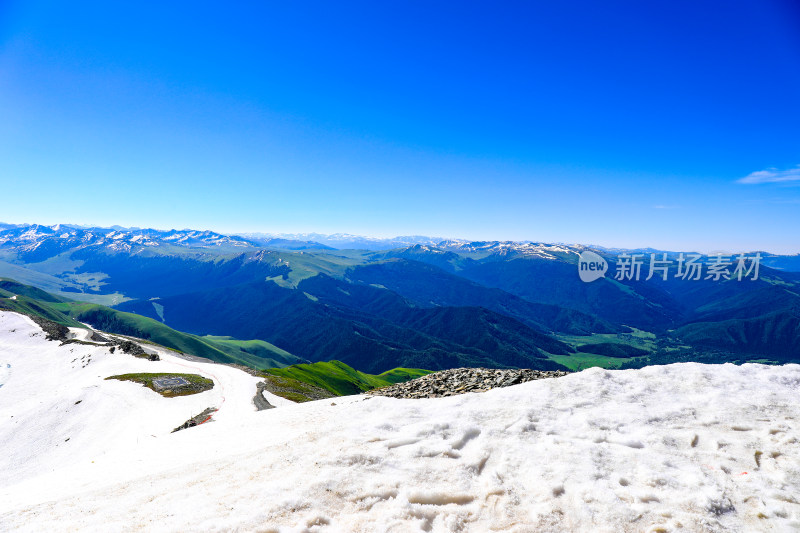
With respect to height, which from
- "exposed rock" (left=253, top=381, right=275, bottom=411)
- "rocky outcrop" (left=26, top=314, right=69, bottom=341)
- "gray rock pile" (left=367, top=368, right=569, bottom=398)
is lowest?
"rocky outcrop" (left=26, top=314, right=69, bottom=341)

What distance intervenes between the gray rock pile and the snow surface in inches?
194

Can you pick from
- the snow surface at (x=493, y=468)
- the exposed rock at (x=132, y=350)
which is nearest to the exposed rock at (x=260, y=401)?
the snow surface at (x=493, y=468)

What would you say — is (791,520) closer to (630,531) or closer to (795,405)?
(630,531)

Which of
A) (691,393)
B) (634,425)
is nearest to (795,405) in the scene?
(691,393)

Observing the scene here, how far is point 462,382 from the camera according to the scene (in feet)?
101

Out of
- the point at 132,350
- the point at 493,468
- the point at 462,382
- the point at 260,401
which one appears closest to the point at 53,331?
the point at 132,350

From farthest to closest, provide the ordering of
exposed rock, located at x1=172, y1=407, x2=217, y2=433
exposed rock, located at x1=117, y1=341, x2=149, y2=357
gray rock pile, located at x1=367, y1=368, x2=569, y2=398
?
exposed rock, located at x1=117, y1=341, x2=149, y2=357 < exposed rock, located at x1=172, y1=407, x2=217, y2=433 < gray rock pile, located at x1=367, y1=368, x2=569, y2=398

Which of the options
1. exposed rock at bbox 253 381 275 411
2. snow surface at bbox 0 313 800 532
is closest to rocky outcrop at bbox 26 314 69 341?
exposed rock at bbox 253 381 275 411

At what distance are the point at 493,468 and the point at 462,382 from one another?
54.3 feet

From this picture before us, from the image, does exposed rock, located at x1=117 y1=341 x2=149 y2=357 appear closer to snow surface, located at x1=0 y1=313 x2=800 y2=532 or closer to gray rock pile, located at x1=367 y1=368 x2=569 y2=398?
snow surface, located at x1=0 y1=313 x2=800 y2=532

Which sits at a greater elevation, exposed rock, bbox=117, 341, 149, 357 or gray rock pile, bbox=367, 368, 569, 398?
gray rock pile, bbox=367, 368, 569, 398

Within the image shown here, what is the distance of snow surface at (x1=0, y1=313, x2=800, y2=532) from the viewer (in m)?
11.6

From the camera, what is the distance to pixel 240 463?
18.4 metres

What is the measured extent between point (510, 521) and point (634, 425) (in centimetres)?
1017
